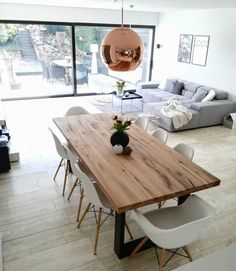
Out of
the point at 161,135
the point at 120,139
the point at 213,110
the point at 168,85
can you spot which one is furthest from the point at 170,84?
the point at 120,139

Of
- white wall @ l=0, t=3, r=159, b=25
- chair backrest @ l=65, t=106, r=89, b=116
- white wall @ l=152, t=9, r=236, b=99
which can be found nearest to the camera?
chair backrest @ l=65, t=106, r=89, b=116

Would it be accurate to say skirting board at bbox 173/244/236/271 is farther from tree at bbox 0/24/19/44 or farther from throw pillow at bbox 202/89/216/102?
tree at bbox 0/24/19/44

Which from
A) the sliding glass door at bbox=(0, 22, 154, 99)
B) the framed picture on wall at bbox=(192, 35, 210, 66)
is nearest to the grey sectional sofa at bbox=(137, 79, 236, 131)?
the framed picture on wall at bbox=(192, 35, 210, 66)

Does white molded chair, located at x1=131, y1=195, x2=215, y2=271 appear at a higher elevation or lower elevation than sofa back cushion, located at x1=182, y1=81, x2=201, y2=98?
lower

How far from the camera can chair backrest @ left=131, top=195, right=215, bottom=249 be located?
1895mm

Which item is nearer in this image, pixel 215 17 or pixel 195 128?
pixel 195 128

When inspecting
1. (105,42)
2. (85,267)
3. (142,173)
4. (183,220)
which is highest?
(105,42)

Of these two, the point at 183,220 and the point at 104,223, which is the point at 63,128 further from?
the point at 183,220

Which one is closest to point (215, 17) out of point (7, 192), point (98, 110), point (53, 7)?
point (98, 110)

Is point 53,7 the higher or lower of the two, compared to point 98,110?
higher

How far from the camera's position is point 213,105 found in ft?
19.5

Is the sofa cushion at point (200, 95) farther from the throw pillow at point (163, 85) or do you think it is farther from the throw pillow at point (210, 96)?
the throw pillow at point (163, 85)

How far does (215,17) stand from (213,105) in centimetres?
231

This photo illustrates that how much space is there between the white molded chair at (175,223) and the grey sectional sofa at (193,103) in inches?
133
